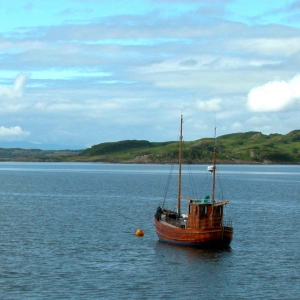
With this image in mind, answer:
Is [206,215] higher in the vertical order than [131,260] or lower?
higher

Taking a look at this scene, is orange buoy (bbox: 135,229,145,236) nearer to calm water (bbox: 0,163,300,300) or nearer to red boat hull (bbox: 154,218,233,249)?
calm water (bbox: 0,163,300,300)

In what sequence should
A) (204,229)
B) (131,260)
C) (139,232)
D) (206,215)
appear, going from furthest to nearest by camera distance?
(139,232), (206,215), (204,229), (131,260)

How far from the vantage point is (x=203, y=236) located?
185 ft

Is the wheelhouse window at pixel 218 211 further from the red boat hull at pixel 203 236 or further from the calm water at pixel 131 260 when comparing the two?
the calm water at pixel 131 260

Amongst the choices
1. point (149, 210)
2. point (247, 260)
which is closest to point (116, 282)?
point (247, 260)

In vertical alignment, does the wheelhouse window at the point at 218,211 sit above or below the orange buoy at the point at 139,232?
above

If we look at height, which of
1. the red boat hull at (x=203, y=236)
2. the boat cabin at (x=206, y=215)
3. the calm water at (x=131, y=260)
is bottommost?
the calm water at (x=131, y=260)

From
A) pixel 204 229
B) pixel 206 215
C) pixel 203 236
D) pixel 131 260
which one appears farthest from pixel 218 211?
pixel 131 260

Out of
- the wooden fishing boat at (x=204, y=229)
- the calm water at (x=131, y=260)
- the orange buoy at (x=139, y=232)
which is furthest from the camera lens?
the orange buoy at (x=139, y=232)

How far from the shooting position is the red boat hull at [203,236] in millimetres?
56159

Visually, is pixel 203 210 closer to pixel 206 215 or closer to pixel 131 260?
pixel 206 215

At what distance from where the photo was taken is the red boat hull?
56.2 metres

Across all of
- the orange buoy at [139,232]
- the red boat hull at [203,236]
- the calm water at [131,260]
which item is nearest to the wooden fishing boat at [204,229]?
the red boat hull at [203,236]

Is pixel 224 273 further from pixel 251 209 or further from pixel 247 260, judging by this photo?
pixel 251 209
